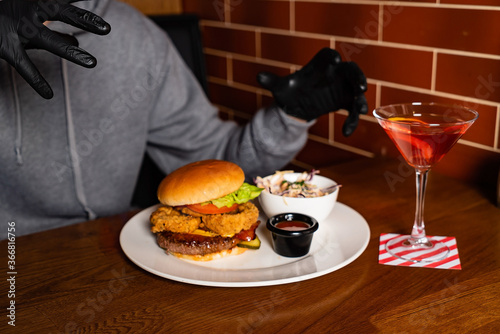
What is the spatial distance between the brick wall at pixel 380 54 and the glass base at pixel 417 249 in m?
0.49

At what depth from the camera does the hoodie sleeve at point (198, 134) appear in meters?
1.67

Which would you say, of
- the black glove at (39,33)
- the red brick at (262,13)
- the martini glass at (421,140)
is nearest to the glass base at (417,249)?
the martini glass at (421,140)

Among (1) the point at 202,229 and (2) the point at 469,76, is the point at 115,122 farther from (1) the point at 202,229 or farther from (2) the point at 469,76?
(2) the point at 469,76

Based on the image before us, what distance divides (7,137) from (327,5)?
3.73ft

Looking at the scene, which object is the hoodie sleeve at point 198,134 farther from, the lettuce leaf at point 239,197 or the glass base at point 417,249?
the glass base at point 417,249

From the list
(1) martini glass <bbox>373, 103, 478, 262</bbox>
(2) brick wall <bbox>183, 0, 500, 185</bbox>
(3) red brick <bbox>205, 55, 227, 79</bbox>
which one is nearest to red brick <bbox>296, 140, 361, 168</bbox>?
(2) brick wall <bbox>183, 0, 500, 185</bbox>

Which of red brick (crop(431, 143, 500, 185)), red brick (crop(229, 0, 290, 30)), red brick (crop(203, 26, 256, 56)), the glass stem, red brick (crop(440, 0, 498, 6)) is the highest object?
red brick (crop(440, 0, 498, 6))

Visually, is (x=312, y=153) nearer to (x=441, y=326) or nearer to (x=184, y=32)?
(x=184, y=32)

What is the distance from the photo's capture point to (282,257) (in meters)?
1.04

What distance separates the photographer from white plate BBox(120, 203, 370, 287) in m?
0.95

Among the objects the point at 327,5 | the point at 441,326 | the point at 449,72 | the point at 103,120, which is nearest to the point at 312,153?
the point at 327,5

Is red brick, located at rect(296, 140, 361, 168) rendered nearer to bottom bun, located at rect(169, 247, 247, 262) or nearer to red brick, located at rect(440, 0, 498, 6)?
red brick, located at rect(440, 0, 498, 6)

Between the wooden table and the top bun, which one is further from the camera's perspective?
the top bun

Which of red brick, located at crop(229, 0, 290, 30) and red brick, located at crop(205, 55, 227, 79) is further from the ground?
red brick, located at crop(229, 0, 290, 30)
